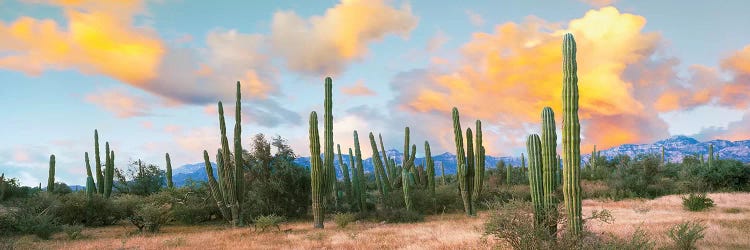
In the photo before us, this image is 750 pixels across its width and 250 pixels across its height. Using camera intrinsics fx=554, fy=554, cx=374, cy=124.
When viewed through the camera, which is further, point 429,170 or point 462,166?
point 429,170

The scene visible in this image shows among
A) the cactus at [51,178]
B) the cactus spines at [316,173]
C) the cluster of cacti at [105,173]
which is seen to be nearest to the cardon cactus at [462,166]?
the cactus spines at [316,173]

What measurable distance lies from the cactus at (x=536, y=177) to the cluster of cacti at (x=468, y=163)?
8281mm

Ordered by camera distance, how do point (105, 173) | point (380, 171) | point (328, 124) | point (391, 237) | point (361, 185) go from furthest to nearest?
point (105, 173)
point (380, 171)
point (361, 185)
point (328, 124)
point (391, 237)

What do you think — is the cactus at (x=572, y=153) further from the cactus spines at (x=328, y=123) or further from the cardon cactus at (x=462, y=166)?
the cactus spines at (x=328, y=123)

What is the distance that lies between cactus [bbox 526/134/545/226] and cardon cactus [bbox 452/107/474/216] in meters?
8.18

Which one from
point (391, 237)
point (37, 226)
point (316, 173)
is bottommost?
point (391, 237)

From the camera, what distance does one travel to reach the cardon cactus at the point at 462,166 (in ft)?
72.6

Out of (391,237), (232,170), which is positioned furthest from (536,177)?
(232,170)

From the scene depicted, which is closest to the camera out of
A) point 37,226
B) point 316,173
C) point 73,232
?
point 73,232

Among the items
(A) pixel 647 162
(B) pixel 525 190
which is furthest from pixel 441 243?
(A) pixel 647 162

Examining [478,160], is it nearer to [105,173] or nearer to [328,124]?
[328,124]

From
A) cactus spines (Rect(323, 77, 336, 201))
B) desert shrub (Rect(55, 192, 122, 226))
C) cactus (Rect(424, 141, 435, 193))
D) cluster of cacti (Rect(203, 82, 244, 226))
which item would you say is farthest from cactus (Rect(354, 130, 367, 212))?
desert shrub (Rect(55, 192, 122, 226))

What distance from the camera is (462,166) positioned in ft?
74.4

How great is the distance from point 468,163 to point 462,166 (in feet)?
1.46
